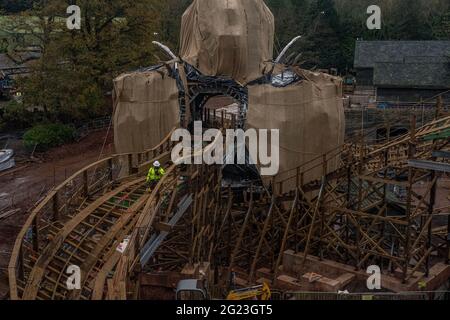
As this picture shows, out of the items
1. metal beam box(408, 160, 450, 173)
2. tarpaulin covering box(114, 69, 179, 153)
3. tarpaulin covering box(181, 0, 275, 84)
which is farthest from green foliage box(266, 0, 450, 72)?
metal beam box(408, 160, 450, 173)

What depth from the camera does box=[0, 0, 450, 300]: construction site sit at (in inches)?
523

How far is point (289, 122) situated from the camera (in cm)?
1873

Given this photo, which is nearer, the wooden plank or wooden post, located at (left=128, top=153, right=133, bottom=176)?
the wooden plank

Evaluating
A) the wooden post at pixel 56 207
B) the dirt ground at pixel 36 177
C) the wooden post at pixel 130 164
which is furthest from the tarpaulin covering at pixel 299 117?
the dirt ground at pixel 36 177

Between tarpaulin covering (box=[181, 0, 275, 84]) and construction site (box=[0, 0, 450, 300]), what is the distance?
49 millimetres

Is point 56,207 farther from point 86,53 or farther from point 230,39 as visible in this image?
point 86,53

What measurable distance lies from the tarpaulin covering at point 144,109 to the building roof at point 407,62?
2591 centimetres

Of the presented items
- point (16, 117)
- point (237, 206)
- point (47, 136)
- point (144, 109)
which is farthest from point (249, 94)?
point (16, 117)

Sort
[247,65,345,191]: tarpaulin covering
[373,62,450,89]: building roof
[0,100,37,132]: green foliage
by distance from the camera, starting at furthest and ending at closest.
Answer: [373,62,450,89]: building roof → [0,100,37,132]: green foliage → [247,65,345,191]: tarpaulin covering

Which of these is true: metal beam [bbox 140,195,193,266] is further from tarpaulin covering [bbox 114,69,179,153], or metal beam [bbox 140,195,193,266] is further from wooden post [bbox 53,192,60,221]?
tarpaulin covering [bbox 114,69,179,153]

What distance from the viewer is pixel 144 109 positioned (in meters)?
19.7

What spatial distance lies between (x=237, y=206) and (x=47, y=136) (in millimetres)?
18409

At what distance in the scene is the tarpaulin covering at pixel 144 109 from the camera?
64.1ft
